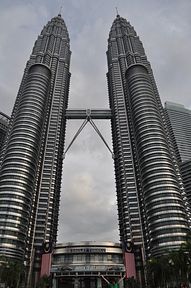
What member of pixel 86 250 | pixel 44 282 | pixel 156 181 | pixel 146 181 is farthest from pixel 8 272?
pixel 156 181

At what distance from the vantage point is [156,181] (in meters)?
139

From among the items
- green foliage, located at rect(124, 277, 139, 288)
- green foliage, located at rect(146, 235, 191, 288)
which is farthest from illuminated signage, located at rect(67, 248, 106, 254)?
green foliage, located at rect(146, 235, 191, 288)

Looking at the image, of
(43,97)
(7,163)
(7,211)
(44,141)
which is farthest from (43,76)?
(7,211)

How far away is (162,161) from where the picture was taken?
145125 millimetres

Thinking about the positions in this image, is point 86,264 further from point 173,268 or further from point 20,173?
point 173,268

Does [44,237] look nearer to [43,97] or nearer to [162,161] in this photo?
[162,161]

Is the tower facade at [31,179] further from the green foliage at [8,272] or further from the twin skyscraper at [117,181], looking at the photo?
the green foliage at [8,272]

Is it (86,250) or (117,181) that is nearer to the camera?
(86,250)

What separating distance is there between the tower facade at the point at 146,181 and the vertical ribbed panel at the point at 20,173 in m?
55.6

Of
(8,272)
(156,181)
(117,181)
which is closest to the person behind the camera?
(8,272)

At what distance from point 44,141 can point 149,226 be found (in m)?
91.1

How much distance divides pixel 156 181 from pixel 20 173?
70.7 m

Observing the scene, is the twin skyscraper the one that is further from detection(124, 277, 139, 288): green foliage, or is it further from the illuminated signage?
the illuminated signage

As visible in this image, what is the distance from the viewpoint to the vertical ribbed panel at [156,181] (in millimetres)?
125312
